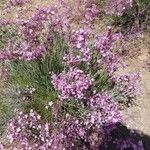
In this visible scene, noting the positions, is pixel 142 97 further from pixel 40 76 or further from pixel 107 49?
pixel 40 76

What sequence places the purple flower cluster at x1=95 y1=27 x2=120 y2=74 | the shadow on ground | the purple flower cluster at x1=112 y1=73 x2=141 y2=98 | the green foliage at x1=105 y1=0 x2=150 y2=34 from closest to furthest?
the purple flower cluster at x1=95 y1=27 x2=120 y2=74 < the shadow on ground < the purple flower cluster at x1=112 y1=73 x2=141 y2=98 < the green foliage at x1=105 y1=0 x2=150 y2=34

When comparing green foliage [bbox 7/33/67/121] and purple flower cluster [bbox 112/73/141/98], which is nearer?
green foliage [bbox 7/33/67/121]

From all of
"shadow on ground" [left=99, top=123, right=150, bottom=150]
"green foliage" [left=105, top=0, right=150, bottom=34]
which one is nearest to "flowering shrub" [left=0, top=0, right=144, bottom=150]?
"shadow on ground" [left=99, top=123, right=150, bottom=150]

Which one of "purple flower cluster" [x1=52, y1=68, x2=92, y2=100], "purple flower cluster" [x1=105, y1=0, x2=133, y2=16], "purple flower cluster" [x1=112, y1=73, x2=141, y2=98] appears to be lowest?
"purple flower cluster" [x1=112, y1=73, x2=141, y2=98]

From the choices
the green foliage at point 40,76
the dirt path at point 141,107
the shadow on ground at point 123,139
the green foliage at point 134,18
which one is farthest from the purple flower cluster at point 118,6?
the shadow on ground at point 123,139

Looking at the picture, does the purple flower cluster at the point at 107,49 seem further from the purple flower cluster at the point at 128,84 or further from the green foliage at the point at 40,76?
the green foliage at the point at 40,76

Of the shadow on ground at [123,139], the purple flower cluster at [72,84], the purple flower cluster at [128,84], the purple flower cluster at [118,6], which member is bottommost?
the shadow on ground at [123,139]

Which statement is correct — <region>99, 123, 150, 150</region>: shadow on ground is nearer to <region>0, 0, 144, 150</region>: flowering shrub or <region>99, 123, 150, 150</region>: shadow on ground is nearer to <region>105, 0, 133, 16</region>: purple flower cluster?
<region>0, 0, 144, 150</region>: flowering shrub

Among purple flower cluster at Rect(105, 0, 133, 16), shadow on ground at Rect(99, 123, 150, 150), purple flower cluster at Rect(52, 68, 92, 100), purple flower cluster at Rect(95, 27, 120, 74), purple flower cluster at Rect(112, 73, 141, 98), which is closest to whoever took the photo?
purple flower cluster at Rect(52, 68, 92, 100)
